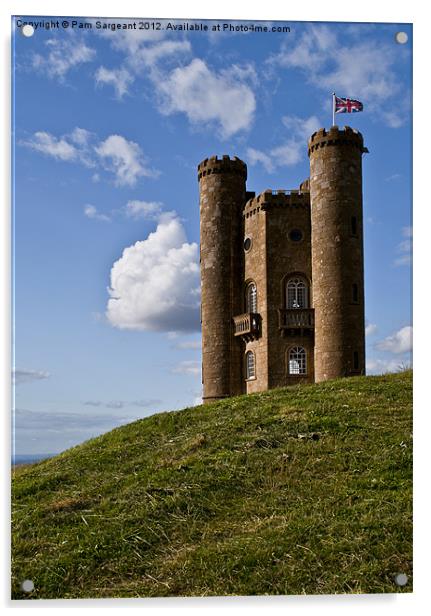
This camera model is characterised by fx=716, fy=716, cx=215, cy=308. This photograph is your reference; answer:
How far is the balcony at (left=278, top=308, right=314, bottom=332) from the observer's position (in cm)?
3003

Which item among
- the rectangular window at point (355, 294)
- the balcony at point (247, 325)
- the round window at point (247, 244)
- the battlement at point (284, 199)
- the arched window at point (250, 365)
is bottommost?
the arched window at point (250, 365)

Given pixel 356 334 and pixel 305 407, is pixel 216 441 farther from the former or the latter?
pixel 356 334

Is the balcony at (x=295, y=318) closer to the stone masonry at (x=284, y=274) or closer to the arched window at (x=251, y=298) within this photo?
the stone masonry at (x=284, y=274)

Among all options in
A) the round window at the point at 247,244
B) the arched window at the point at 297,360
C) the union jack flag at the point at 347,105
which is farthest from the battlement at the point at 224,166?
the union jack flag at the point at 347,105

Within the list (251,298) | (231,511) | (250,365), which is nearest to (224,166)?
(251,298)

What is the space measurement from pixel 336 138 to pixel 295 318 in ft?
25.0

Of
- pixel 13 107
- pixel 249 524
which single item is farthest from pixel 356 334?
pixel 13 107

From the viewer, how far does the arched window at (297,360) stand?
30.4 m

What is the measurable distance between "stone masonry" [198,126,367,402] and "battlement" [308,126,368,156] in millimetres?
41

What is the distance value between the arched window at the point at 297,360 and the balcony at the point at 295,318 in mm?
1036

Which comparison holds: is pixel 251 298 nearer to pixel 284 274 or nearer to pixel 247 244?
pixel 284 274

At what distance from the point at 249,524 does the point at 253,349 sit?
66.7 feet

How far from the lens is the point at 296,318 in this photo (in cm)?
3034

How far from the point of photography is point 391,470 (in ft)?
42.3
